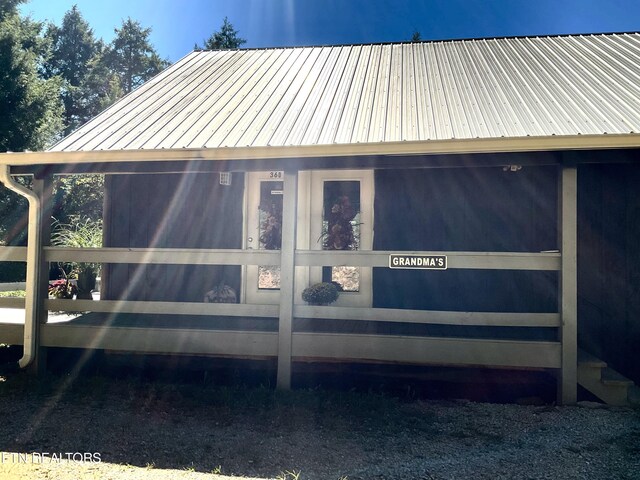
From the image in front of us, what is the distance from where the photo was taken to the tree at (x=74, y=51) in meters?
29.3

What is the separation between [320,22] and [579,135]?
17.6 metres

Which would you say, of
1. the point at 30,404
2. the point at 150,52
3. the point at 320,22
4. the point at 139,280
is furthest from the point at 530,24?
the point at 150,52

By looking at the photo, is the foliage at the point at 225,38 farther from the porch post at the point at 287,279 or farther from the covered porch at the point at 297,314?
the porch post at the point at 287,279

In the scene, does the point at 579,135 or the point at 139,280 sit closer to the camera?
the point at 579,135

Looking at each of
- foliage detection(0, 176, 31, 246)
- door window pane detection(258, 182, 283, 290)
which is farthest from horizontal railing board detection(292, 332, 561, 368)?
foliage detection(0, 176, 31, 246)

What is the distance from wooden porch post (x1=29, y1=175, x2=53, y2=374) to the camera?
454 centimetres

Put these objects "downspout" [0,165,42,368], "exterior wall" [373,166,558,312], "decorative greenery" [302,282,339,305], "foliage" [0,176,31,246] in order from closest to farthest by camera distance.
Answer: "downspout" [0,165,42,368]
"decorative greenery" [302,282,339,305]
"exterior wall" [373,166,558,312]
"foliage" [0,176,31,246]

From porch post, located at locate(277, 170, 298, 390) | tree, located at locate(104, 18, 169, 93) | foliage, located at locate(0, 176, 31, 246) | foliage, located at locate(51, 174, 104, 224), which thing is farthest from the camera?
tree, located at locate(104, 18, 169, 93)

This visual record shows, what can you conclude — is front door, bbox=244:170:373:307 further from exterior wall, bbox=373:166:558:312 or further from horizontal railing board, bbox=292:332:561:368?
horizontal railing board, bbox=292:332:561:368

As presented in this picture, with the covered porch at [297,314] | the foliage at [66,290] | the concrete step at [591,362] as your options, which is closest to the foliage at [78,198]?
the foliage at [66,290]

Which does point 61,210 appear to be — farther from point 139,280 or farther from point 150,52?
point 150,52

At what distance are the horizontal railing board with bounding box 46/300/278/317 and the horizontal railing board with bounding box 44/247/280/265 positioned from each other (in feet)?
1.34

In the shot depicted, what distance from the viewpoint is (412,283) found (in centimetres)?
592

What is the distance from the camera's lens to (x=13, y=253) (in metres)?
4.64
